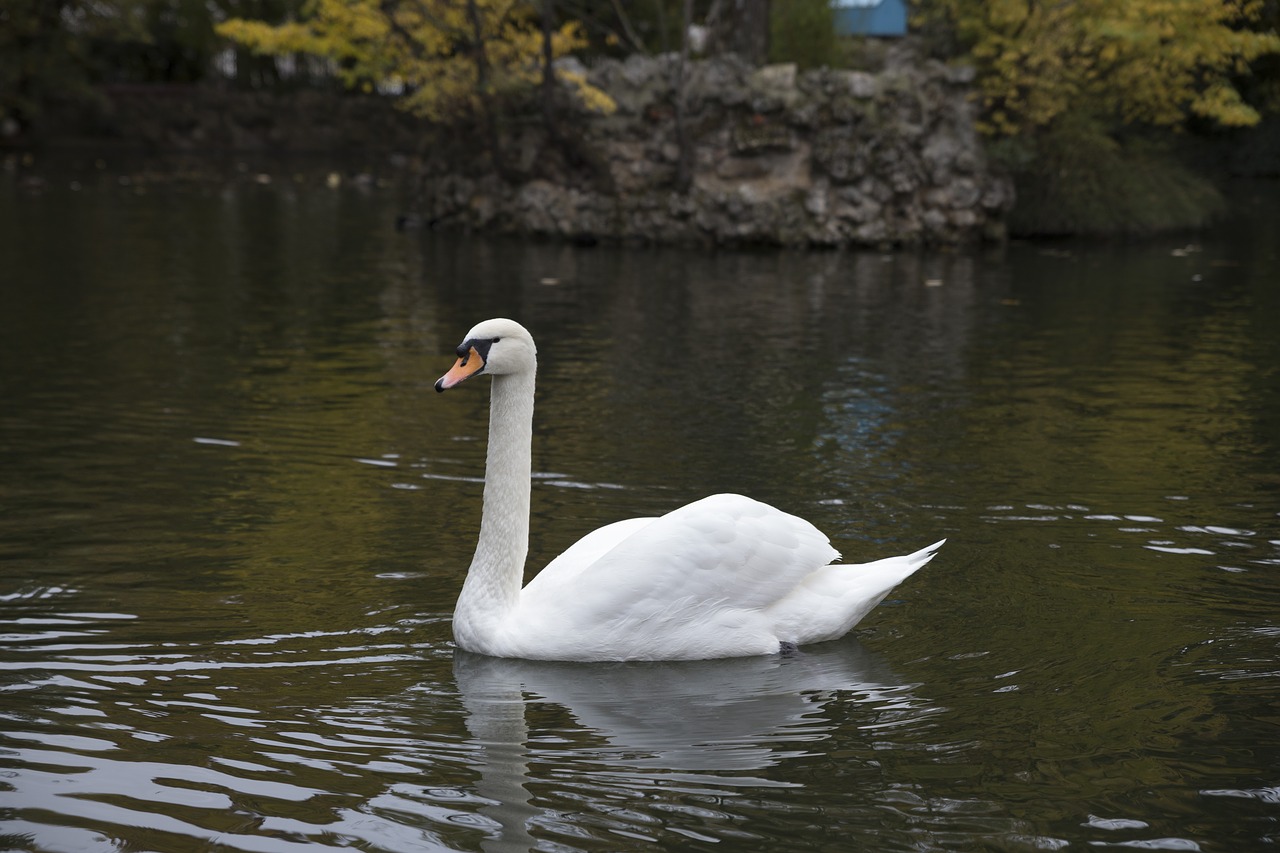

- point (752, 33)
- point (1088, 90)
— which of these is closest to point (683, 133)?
point (752, 33)

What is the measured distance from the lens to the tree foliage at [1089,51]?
997 inches

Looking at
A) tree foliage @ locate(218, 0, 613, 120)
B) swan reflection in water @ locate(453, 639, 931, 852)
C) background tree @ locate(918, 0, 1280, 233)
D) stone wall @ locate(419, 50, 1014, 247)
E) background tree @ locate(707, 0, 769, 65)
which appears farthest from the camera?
background tree @ locate(707, 0, 769, 65)

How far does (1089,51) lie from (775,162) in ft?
19.1

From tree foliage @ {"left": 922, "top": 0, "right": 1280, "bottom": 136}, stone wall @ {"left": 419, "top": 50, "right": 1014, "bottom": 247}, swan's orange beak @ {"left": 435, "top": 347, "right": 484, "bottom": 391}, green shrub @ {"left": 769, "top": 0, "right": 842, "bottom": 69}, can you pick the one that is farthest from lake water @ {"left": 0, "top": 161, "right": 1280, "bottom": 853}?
green shrub @ {"left": 769, "top": 0, "right": 842, "bottom": 69}

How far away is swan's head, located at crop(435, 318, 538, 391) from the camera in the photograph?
5.96m

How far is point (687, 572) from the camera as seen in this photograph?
5902 mm

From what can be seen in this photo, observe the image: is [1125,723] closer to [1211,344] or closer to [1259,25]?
[1211,344]

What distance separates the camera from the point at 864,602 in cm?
609

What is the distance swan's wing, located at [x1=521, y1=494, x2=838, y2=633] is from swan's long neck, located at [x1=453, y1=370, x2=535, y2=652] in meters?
0.15

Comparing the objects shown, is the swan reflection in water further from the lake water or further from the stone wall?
the stone wall

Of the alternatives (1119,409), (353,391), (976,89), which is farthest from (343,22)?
(1119,409)

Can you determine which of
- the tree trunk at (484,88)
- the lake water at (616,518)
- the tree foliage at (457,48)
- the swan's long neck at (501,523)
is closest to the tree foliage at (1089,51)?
the tree foliage at (457,48)

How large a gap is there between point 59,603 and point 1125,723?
4329 mm

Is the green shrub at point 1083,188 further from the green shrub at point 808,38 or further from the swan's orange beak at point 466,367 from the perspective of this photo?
the swan's orange beak at point 466,367
